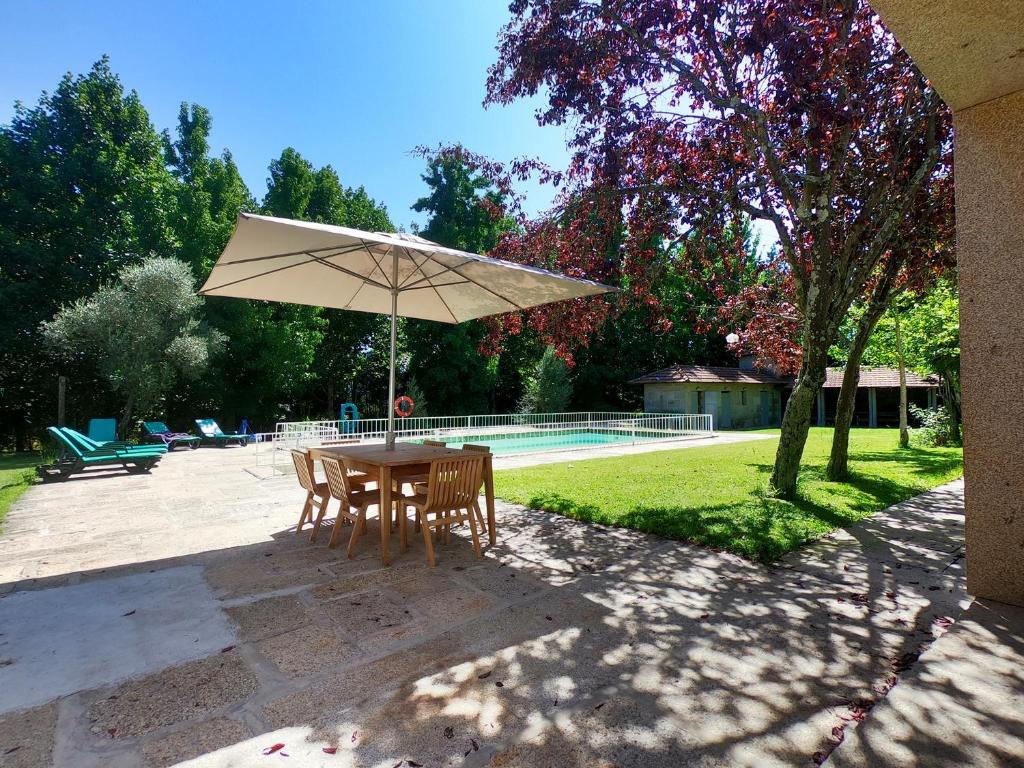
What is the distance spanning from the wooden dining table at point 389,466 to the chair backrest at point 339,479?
0.08 metres

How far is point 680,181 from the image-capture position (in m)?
7.16

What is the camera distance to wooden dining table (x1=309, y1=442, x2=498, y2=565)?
4.54 meters

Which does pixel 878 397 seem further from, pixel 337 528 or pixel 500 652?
pixel 500 652

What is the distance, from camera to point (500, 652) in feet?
9.70

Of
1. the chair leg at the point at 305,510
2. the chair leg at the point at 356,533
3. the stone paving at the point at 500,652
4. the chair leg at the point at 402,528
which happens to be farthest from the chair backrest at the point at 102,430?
the chair leg at the point at 402,528

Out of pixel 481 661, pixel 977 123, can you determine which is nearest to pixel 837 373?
pixel 977 123

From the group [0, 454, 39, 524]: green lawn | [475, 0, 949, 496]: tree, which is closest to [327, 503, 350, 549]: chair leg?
[0, 454, 39, 524]: green lawn

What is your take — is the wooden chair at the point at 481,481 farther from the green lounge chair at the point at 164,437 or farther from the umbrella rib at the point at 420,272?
the green lounge chair at the point at 164,437

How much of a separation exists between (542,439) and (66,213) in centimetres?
2065

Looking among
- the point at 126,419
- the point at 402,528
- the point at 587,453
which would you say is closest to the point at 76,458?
the point at 126,419

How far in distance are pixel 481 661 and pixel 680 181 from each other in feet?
22.3

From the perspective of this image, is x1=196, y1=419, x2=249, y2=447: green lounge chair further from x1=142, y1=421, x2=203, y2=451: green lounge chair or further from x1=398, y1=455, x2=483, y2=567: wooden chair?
x1=398, y1=455, x2=483, y2=567: wooden chair

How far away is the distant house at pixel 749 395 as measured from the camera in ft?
88.5

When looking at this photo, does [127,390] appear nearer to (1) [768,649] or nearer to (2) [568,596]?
(2) [568,596]
